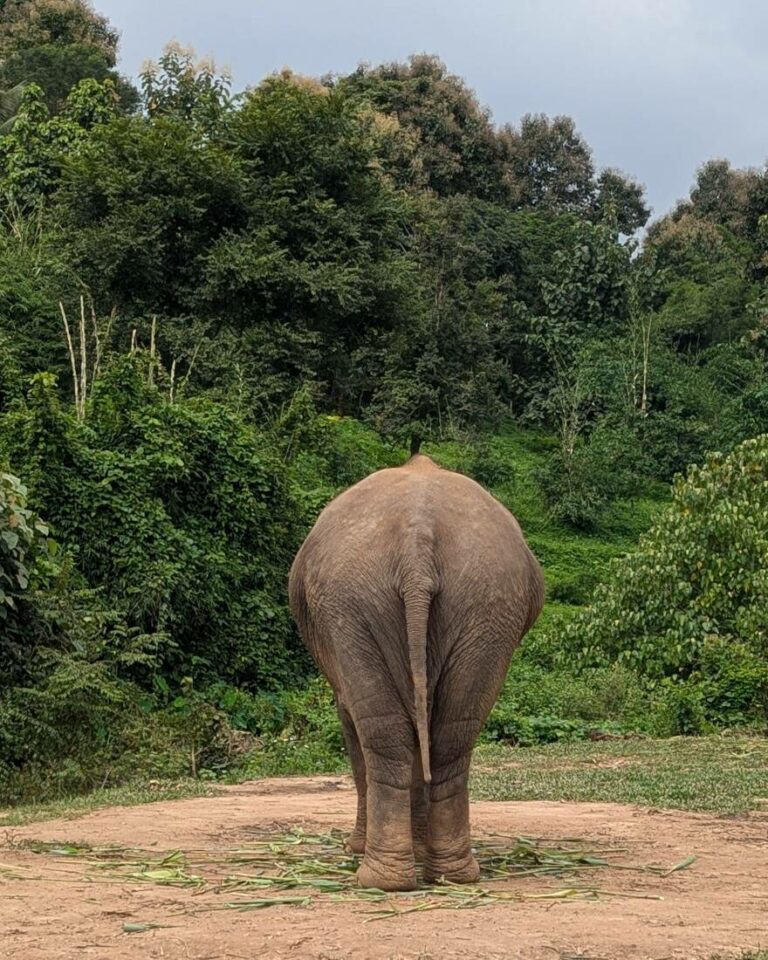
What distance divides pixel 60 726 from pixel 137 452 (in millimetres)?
4833

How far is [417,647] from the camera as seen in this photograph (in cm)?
561

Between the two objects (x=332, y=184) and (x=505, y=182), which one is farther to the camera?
(x=505, y=182)

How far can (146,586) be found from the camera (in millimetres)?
15023

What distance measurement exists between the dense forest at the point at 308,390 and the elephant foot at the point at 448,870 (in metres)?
5.70

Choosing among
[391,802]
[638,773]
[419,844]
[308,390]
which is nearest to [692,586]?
[638,773]

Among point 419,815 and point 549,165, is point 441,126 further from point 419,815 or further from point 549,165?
point 419,815

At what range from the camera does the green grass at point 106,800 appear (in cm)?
896

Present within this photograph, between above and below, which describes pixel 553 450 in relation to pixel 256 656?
above

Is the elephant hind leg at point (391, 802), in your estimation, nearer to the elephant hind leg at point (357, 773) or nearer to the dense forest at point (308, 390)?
the elephant hind leg at point (357, 773)

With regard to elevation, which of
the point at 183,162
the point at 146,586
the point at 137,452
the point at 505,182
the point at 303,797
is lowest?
the point at 303,797

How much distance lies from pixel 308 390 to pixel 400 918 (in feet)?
58.9

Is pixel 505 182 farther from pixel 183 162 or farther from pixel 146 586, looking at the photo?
pixel 146 586

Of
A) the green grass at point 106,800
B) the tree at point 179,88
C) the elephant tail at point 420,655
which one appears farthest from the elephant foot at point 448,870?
the tree at point 179,88

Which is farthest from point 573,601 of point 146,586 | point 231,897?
point 231,897
